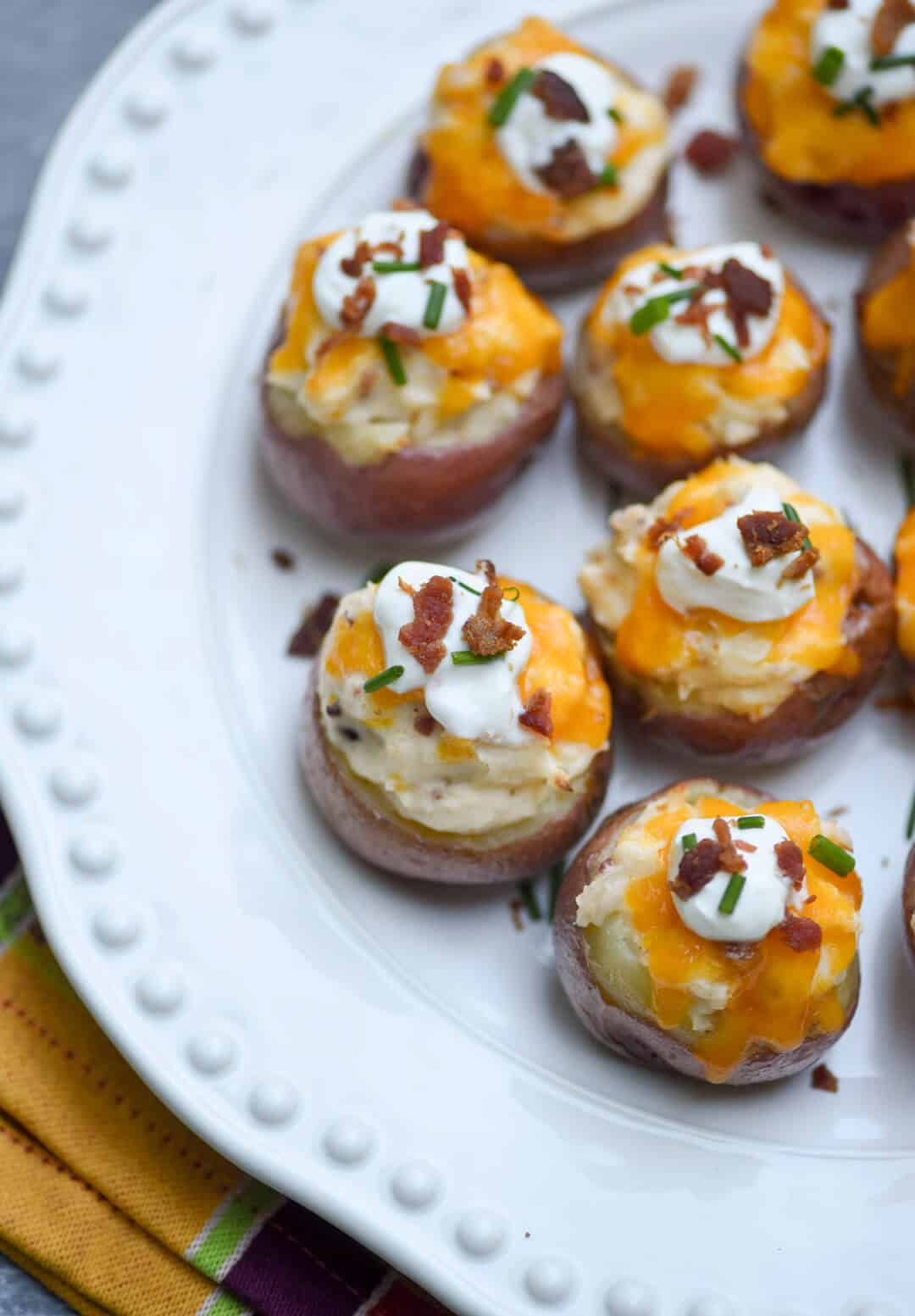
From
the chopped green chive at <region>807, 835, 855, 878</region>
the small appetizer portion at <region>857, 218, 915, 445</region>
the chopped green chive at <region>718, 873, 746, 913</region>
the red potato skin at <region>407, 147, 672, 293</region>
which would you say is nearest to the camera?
the chopped green chive at <region>718, 873, 746, 913</region>

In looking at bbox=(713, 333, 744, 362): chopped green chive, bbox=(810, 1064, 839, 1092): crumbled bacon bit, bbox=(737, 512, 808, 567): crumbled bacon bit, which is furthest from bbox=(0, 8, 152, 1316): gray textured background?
bbox=(810, 1064, 839, 1092): crumbled bacon bit

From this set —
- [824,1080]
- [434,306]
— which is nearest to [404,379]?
[434,306]

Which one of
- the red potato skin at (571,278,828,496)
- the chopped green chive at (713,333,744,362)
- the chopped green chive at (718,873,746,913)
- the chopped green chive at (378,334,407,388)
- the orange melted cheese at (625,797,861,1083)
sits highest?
the chopped green chive at (378,334,407,388)

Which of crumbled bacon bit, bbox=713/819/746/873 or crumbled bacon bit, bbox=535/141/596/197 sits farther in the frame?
crumbled bacon bit, bbox=535/141/596/197

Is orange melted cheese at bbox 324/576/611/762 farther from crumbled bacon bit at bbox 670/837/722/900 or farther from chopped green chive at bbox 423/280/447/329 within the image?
chopped green chive at bbox 423/280/447/329

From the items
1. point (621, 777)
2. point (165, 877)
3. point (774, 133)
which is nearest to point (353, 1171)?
point (165, 877)

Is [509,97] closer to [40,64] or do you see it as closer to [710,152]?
[710,152]

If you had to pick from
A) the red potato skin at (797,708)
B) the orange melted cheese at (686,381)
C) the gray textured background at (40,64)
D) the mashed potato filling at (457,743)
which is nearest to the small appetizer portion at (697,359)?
the orange melted cheese at (686,381)

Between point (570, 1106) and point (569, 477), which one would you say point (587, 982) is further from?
point (569, 477)
